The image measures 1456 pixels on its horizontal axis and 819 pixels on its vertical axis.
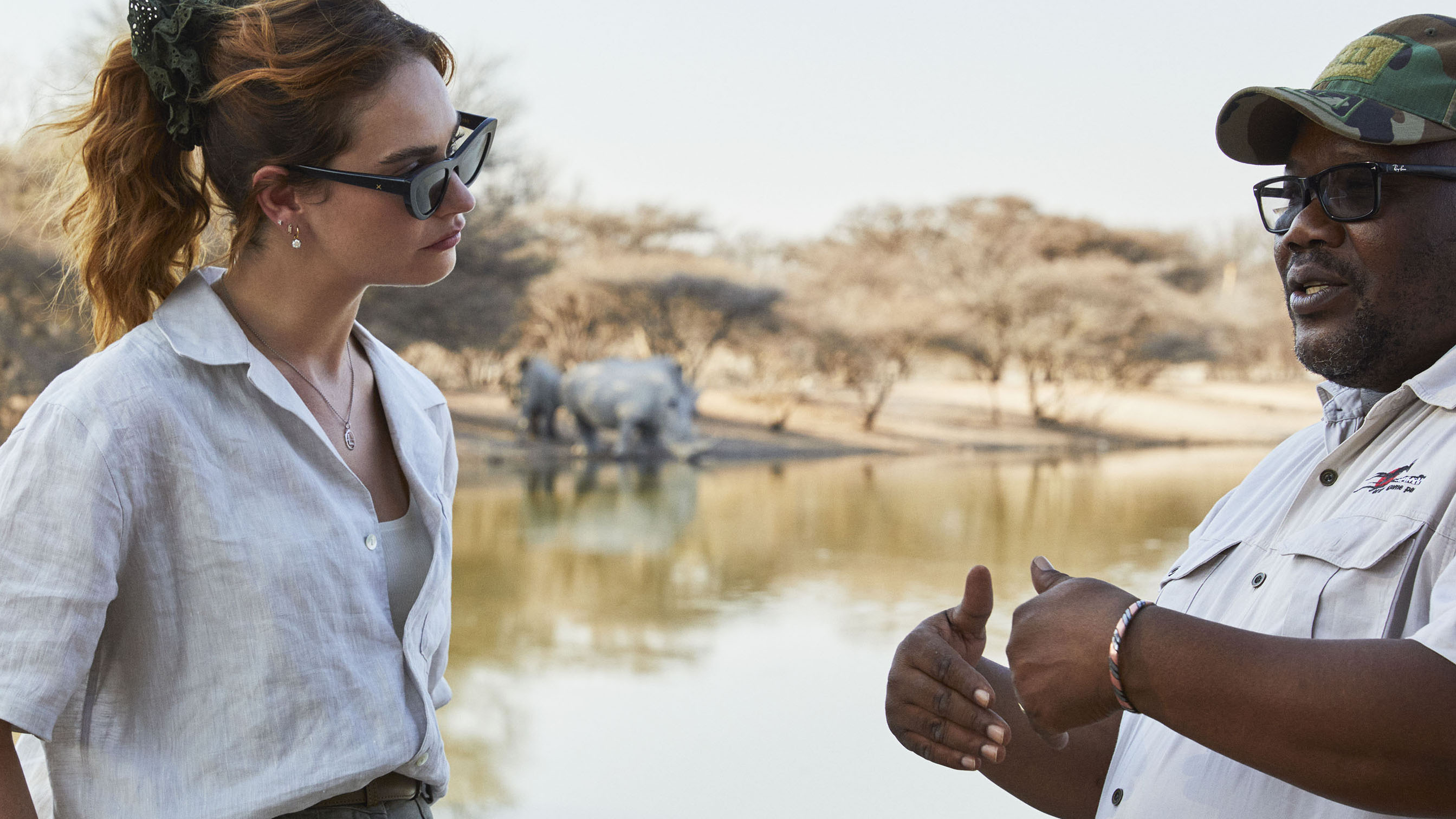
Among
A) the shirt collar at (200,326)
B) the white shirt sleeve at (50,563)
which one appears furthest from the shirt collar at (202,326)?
the white shirt sleeve at (50,563)

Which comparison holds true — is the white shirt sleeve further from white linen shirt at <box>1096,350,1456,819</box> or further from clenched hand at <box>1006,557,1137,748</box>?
white linen shirt at <box>1096,350,1456,819</box>

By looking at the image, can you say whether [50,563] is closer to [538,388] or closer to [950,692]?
[950,692]

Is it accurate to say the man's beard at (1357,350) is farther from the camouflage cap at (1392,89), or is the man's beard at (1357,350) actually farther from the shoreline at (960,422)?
the shoreline at (960,422)

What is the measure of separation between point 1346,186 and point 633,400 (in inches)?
440

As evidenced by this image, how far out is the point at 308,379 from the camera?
4.18ft

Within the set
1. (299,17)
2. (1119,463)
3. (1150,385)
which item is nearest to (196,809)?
(299,17)

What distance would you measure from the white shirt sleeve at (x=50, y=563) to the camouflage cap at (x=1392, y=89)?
117cm

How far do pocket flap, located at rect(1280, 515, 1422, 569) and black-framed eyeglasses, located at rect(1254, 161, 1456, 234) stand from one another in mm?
303

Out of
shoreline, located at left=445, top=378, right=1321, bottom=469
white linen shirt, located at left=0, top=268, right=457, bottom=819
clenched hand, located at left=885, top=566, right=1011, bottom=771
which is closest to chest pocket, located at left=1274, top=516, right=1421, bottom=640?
clenched hand, located at left=885, top=566, right=1011, bottom=771

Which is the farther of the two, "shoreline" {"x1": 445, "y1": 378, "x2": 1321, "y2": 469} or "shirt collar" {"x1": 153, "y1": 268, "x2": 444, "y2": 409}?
"shoreline" {"x1": 445, "y1": 378, "x2": 1321, "y2": 469}

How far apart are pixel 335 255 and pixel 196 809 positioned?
1.88 feet

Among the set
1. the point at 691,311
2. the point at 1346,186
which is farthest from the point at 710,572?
the point at 691,311

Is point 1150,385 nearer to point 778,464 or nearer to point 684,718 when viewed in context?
point 778,464

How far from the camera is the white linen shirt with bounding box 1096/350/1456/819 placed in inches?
37.4
